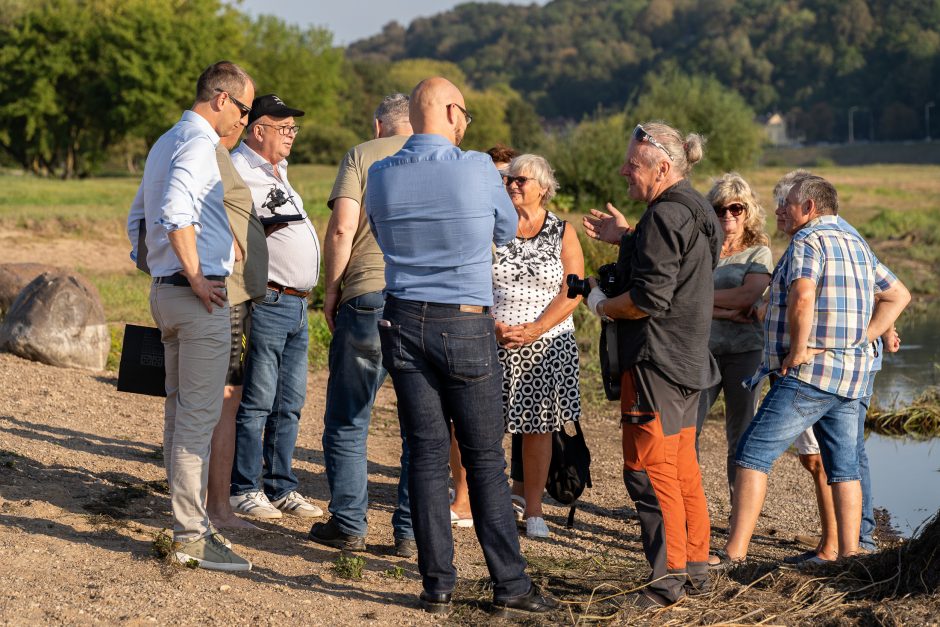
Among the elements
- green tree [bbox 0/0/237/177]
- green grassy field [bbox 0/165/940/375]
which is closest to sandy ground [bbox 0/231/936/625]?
green grassy field [bbox 0/165/940/375]

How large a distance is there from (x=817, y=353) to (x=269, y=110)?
2.90 m

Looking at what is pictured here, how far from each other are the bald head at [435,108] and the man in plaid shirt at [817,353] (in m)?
1.81

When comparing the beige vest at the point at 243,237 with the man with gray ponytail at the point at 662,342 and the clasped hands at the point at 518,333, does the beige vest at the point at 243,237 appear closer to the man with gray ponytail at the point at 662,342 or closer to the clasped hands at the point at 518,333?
the clasped hands at the point at 518,333

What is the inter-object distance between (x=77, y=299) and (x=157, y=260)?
5.37m

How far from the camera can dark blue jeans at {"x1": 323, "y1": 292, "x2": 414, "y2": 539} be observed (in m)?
5.05

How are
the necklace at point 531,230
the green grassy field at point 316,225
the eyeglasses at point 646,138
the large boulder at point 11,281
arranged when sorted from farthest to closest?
the green grassy field at point 316,225 → the large boulder at point 11,281 → the necklace at point 531,230 → the eyeglasses at point 646,138

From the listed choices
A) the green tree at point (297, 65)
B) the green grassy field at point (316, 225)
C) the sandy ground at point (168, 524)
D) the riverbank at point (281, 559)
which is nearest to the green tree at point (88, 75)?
the green tree at point (297, 65)

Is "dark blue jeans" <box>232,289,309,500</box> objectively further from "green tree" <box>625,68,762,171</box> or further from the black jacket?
"green tree" <box>625,68,762,171</box>

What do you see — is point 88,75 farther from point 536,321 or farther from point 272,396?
point 536,321

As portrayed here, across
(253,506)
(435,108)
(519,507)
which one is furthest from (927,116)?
(435,108)

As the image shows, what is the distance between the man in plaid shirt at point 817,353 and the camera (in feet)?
16.5

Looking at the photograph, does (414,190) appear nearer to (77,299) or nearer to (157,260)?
(157,260)

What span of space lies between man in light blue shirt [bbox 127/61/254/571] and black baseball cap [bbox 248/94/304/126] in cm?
66

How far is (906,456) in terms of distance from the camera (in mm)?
9422
